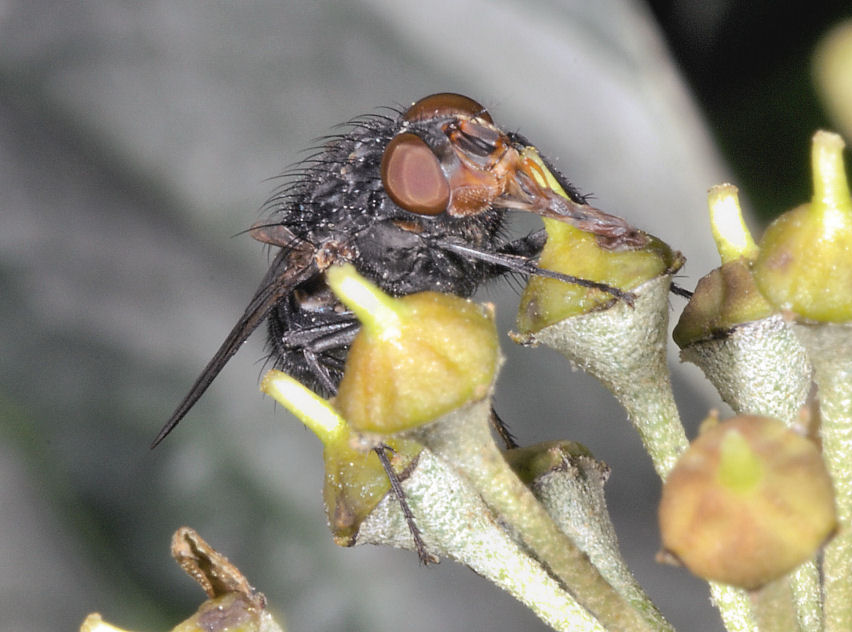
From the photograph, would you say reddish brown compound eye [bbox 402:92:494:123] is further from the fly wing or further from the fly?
the fly wing

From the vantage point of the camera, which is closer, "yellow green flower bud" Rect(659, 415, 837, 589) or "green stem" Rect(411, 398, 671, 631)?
"yellow green flower bud" Rect(659, 415, 837, 589)

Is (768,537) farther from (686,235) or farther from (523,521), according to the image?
(686,235)

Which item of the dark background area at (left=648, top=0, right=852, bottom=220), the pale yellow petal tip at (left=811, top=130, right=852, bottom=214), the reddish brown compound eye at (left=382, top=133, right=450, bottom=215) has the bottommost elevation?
the dark background area at (left=648, top=0, right=852, bottom=220)

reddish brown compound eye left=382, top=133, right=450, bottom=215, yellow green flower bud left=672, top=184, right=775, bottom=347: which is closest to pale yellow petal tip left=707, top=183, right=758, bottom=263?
yellow green flower bud left=672, top=184, right=775, bottom=347

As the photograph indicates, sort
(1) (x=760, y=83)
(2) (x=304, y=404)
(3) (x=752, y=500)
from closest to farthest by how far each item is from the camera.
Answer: (3) (x=752, y=500) < (2) (x=304, y=404) < (1) (x=760, y=83)

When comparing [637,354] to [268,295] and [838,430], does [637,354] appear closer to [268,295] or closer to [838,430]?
[838,430]

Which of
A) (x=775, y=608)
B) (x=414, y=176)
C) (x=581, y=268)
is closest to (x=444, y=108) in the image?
(x=414, y=176)
